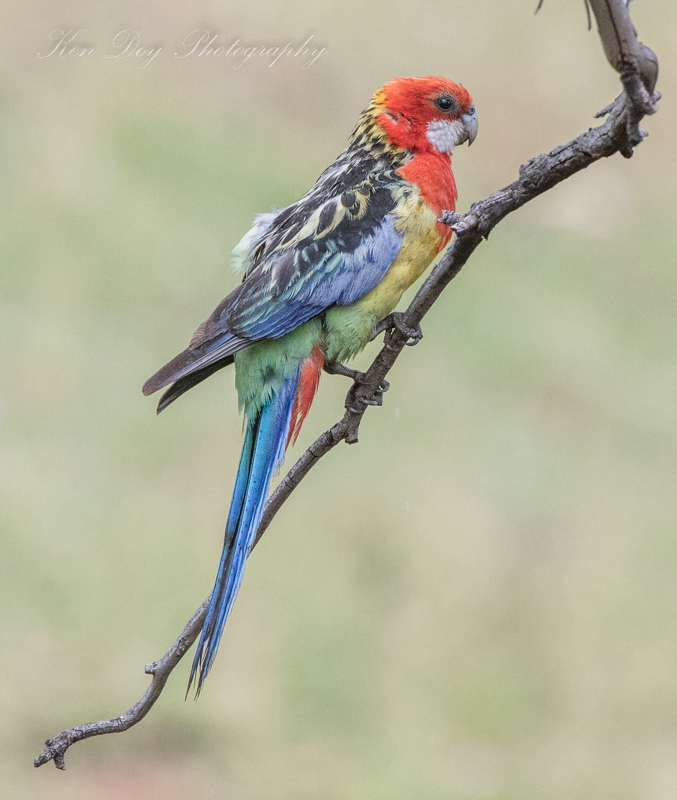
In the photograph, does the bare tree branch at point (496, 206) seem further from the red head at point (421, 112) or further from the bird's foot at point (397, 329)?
the red head at point (421, 112)

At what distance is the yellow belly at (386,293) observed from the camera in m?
2.32

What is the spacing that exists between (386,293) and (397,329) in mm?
308

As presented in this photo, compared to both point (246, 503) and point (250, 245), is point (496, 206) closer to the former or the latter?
point (246, 503)

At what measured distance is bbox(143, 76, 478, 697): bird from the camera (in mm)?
2170

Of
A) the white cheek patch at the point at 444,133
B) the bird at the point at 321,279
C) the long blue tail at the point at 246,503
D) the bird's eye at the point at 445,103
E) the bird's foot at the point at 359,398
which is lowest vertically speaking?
the long blue tail at the point at 246,503

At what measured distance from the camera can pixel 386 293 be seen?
2328 mm

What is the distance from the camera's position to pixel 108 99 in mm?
5035

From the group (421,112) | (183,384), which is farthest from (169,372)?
(421,112)

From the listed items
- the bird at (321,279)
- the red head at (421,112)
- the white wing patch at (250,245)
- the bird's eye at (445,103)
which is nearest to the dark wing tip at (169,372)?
the bird at (321,279)

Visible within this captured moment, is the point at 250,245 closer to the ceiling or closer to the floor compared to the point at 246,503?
closer to the ceiling

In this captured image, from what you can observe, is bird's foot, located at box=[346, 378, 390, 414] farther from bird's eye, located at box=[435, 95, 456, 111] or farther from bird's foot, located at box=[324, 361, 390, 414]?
bird's eye, located at box=[435, 95, 456, 111]

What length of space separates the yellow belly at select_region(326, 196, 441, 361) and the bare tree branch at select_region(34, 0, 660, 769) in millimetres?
59

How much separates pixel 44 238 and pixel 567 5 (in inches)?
114

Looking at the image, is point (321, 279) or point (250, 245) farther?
point (250, 245)
